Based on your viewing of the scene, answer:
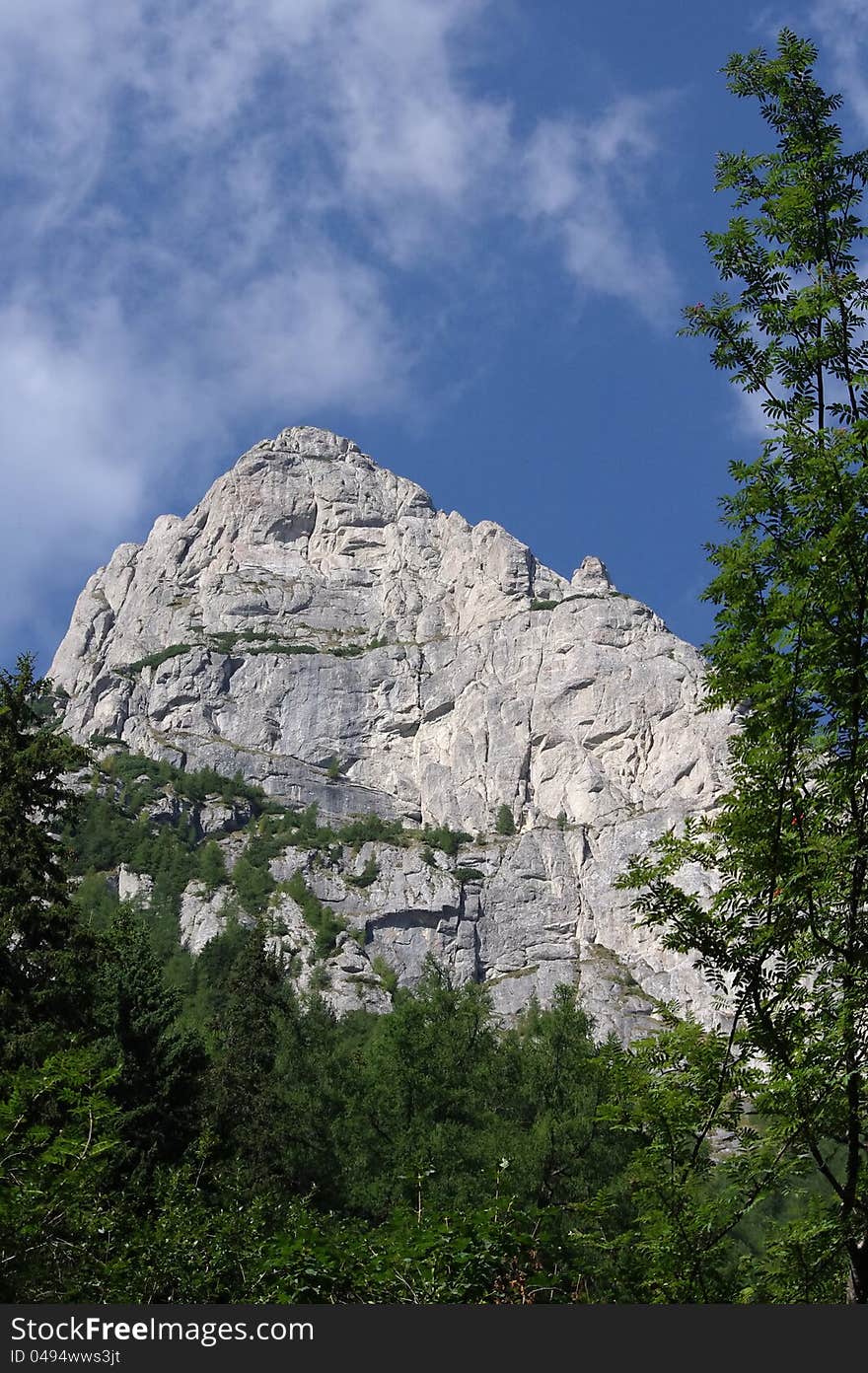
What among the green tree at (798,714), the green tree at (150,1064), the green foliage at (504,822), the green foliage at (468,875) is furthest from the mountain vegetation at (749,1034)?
the green foliage at (504,822)

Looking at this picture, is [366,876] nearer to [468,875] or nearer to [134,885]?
[468,875]

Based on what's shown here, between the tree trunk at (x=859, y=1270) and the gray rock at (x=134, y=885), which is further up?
the gray rock at (x=134, y=885)

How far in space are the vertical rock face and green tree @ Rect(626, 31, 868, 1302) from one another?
112m

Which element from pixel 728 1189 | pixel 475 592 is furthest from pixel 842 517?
pixel 475 592

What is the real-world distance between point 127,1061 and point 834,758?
85.8 feet

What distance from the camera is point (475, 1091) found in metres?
36.8

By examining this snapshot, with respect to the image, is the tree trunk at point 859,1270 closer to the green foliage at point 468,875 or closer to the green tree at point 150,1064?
the green tree at point 150,1064

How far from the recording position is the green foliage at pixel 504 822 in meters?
154

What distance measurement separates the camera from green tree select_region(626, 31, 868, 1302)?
717 centimetres

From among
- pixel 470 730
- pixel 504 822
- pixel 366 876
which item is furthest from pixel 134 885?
pixel 470 730

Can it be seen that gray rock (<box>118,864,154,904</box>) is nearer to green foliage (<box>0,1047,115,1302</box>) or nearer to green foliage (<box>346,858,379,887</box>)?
green foliage (<box>346,858,379,887</box>)

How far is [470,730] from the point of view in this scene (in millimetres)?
165750

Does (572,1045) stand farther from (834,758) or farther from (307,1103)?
(834,758)

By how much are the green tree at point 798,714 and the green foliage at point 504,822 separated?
14575 cm
